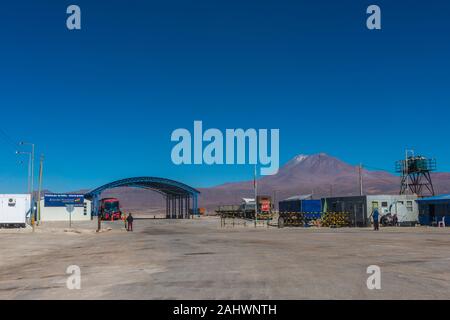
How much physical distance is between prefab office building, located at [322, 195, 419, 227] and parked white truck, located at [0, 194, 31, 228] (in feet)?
104

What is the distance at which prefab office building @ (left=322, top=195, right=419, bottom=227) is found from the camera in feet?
155

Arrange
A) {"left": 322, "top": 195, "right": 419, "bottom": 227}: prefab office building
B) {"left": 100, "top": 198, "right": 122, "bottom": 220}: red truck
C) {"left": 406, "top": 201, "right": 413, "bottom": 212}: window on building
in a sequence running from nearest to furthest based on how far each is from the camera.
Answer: {"left": 322, "top": 195, "right": 419, "bottom": 227}: prefab office building
{"left": 406, "top": 201, "right": 413, "bottom": 212}: window on building
{"left": 100, "top": 198, "right": 122, "bottom": 220}: red truck

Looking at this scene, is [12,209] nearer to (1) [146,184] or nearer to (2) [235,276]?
(1) [146,184]

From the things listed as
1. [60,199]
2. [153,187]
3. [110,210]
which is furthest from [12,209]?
[153,187]

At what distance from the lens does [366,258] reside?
53.5 ft

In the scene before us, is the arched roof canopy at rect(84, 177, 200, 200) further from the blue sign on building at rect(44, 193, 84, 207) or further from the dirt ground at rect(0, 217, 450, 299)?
the dirt ground at rect(0, 217, 450, 299)

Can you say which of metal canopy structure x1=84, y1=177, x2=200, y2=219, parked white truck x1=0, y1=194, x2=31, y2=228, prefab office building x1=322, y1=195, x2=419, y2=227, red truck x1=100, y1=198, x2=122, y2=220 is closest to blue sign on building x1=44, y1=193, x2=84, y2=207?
metal canopy structure x1=84, y1=177, x2=200, y2=219

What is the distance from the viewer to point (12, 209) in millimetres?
45469

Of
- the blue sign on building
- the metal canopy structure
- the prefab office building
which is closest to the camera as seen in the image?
the prefab office building

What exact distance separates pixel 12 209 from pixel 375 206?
117 feet

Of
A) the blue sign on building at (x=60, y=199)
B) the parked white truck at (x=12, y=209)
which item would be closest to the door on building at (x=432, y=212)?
the parked white truck at (x=12, y=209)

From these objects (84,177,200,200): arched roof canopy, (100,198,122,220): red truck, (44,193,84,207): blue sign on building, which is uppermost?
(84,177,200,200): arched roof canopy
